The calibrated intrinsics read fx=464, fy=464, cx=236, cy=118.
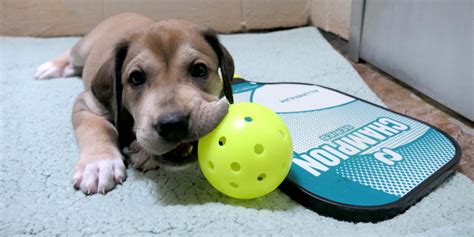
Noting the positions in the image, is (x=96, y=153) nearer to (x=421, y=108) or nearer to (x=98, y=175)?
(x=98, y=175)

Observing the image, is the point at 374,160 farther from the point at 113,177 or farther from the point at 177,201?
the point at 113,177

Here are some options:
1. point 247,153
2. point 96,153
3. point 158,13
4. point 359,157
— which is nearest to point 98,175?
point 96,153

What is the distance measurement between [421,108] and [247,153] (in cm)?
178

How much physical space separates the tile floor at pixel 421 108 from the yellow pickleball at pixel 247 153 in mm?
999

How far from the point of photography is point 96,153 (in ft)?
6.59

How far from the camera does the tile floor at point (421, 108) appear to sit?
2.33m

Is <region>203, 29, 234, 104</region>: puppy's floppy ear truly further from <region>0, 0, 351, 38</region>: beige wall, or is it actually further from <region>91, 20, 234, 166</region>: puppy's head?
<region>0, 0, 351, 38</region>: beige wall

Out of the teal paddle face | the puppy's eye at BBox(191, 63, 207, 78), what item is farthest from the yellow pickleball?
the puppy's eye at BBox(191, 63, 207, 78)

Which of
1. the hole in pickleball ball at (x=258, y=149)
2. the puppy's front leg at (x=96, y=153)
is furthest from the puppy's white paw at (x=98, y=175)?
the hole in pickleball ball at (x=258, y=149)

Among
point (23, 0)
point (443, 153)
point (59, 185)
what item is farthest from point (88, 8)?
point (443, 153)

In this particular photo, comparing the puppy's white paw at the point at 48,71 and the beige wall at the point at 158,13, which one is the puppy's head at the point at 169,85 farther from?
the beige wall at the point at 158,13

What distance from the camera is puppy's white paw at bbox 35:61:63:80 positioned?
360cm

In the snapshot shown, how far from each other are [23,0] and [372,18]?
3.41 m

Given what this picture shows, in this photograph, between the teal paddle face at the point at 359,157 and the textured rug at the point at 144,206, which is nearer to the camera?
the textured rug at the point at 144,206
